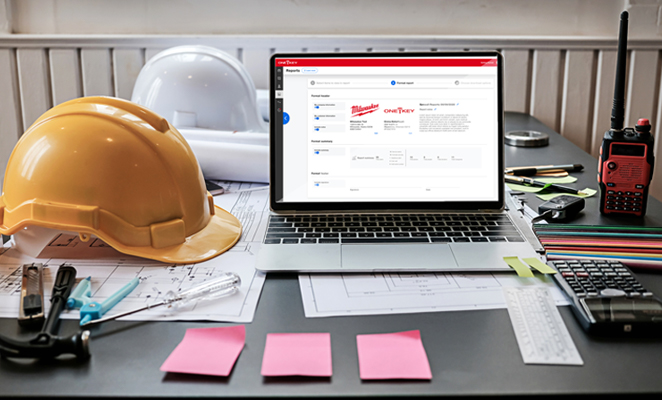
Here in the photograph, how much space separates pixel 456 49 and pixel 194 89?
106 centimetres

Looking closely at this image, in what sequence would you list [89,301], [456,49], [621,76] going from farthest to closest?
[456,49] < [621,76] < [89,301]

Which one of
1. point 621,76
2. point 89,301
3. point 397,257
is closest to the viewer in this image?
point 89,301

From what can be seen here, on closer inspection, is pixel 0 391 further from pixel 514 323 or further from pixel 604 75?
pixel 604 75

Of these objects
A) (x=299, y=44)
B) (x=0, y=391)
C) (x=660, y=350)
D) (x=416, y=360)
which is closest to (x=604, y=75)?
(x=299, y=44)

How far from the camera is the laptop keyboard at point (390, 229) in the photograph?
2.41ft

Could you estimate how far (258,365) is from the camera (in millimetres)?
472

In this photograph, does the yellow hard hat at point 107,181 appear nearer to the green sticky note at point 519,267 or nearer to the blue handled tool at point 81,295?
the blue handled tool at point 81,295

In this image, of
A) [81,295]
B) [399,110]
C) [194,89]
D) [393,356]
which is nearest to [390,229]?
[399,110]

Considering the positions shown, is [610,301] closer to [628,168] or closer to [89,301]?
[628,168]

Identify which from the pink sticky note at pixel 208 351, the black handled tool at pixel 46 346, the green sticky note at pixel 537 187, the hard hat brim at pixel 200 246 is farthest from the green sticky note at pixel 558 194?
the black handled tool at pixel 46 346

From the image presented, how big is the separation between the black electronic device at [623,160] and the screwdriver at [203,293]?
613 millimetres

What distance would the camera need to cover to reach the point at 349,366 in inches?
18.5

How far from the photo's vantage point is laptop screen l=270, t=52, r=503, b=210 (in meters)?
0.83

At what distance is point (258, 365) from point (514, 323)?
260mm
